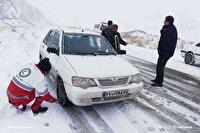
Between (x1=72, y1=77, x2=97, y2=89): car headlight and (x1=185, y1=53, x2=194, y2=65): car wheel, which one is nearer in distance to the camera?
(x1=72, y1=77, x2=97, y2=89): car headlight

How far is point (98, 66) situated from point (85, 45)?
3.84 feet

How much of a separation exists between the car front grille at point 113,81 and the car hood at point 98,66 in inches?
3.3

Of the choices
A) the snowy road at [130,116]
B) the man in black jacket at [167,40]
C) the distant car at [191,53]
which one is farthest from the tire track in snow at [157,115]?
the distant car at [191,53]

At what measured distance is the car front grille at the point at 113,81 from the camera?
4250 mm

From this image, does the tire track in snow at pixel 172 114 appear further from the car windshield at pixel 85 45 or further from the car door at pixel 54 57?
the car door at pixel 54 57

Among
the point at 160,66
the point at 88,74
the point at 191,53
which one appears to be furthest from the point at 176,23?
the point at 88,74

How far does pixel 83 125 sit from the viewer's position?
4.05 m

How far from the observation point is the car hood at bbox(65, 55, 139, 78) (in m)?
4.32

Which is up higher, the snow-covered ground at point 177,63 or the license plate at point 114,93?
the license plate at point 114,93

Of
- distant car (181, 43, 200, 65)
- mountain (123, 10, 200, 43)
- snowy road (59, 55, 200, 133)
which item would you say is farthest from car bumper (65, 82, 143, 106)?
mountain (123, 10, 200, 43)

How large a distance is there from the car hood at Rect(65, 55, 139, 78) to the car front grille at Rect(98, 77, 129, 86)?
0.08 m

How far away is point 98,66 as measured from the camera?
4621mm

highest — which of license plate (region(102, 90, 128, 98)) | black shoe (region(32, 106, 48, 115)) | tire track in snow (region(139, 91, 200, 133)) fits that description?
license plate (region(102, 90, 128, 98))

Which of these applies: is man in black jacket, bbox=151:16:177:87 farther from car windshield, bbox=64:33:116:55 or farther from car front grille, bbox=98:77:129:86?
car front grille, bbox=98:77:129:86
